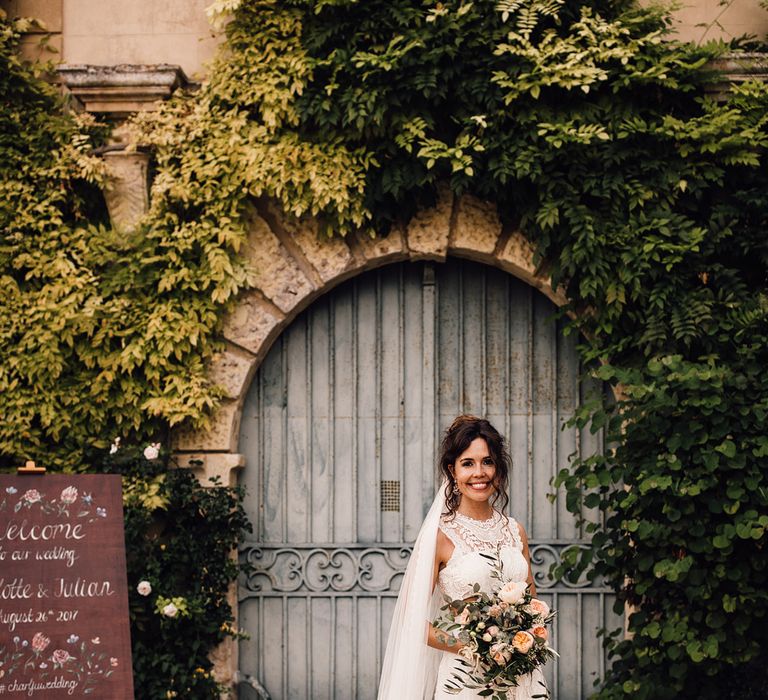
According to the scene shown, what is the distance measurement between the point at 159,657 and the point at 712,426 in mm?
3033

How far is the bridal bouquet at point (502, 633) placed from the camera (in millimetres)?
3496

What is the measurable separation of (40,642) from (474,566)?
6.25ft

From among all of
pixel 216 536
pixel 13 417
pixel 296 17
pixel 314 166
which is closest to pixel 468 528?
pixel 216 536

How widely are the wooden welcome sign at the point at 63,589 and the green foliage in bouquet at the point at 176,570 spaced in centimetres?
70

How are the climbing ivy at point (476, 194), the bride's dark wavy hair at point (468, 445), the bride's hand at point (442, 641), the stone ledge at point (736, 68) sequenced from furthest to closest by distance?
1. the stone ledge at point (736, 68)
2. the climbing ivy at point (476, 194)
3. the bride's dark wavy hair at point (468, 445)
4. the bride's hand at point (442, 641)

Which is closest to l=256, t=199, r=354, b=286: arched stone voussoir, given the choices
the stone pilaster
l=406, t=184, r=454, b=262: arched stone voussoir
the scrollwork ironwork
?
l=406, t=184, r=454, b=262: arched stone voussoir

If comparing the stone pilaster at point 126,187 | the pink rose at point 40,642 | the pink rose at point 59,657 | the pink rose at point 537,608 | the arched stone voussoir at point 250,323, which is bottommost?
the pink rose at point 59,657

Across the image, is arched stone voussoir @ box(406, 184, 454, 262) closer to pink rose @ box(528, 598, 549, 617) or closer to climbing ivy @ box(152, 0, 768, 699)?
climbing ivy @ box(152, 0, 768, 699)

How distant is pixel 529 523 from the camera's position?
565cm

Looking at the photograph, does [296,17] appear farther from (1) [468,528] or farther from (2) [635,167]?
(1) [468,528]

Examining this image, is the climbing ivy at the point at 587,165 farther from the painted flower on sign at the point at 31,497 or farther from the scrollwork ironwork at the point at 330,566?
the painted flower on sign at the point at 31,497

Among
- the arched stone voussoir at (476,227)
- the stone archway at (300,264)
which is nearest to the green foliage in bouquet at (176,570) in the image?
the stone archway at (300,264)

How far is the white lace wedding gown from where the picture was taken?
3887mm

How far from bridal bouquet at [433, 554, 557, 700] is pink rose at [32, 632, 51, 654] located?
1.79 metres
